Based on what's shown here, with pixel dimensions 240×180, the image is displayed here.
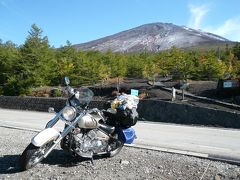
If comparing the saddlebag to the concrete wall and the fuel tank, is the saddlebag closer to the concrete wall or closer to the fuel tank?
the fuel tank

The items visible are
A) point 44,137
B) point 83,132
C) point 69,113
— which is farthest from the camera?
point 83,132

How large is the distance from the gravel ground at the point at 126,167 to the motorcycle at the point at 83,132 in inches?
9.7

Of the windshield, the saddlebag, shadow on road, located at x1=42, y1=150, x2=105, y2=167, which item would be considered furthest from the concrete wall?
the windshield

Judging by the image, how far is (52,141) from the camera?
7.42 meters

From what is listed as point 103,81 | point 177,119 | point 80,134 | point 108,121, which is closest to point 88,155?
point 80,134

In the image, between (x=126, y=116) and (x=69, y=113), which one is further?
(x=126, y=116)

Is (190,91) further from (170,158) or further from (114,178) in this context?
(114,178)

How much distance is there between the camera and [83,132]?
310 inches

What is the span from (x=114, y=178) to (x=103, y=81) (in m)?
32.2

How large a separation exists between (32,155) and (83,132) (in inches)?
45.6

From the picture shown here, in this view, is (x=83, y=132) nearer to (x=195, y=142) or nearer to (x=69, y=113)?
(x=69, y=113)

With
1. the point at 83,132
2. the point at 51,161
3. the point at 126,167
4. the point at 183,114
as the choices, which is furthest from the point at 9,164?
the point at 183,114

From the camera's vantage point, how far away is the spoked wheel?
7117 millimetres

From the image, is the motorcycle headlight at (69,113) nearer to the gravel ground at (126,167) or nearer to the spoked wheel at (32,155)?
the spoked wheel at (32,155)
